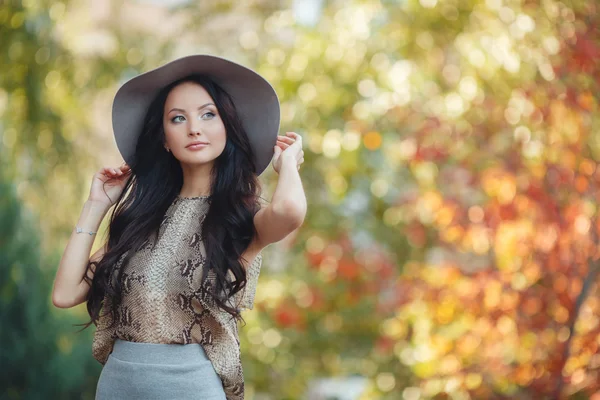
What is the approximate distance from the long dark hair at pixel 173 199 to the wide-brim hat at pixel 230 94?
22 millimetres

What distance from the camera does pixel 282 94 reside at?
223 inches

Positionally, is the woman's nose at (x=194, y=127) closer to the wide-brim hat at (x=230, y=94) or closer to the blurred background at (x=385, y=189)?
the wide-brim hat at (x=230, y=94)

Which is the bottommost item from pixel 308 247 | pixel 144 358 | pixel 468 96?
pixel 308 247

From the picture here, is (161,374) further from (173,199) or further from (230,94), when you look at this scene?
(230,94)

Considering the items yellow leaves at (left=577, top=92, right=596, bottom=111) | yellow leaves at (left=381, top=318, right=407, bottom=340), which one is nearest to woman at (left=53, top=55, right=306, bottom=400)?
yellow leaves at (left=577, top=92, right=596, bottom=111)

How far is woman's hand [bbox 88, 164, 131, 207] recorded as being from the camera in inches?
92.4

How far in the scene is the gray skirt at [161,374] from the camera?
2.07 m

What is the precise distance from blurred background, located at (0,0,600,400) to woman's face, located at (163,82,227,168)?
2486 millimetres

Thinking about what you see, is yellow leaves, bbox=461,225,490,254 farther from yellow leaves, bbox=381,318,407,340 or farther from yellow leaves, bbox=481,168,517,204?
yellow leaves, bbox=381,318,407,340

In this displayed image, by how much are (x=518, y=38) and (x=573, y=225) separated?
44.0 inches

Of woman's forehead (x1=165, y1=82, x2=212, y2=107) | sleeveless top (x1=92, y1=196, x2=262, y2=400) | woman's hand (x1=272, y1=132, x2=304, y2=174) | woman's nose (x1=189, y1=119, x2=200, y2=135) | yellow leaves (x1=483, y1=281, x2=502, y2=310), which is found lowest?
yellow leaves (x1=483, y1=281, x2=502, y2=310)

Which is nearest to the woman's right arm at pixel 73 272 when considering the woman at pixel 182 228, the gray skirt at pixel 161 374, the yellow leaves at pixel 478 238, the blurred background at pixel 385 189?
the woman at pixel 182 228

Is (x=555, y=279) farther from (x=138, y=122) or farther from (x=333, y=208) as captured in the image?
(x=138, y=122)

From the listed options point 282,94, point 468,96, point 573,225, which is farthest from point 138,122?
point 282,94
